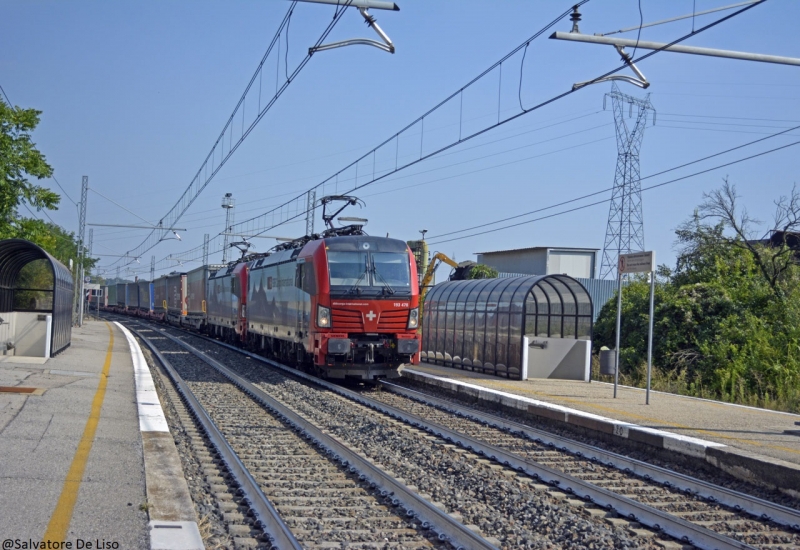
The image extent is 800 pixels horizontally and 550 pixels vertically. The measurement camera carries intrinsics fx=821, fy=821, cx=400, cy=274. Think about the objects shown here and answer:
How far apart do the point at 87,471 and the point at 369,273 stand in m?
10.6

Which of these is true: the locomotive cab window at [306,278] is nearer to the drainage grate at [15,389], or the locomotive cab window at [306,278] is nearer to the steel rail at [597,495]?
the steel rail at [597,495]

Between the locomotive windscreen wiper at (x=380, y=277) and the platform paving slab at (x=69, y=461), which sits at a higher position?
the locomotive windscreen wiper at (x=380, y=277)

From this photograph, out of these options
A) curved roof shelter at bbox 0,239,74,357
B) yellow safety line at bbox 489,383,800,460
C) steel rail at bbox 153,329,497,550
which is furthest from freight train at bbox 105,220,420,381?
curved roof shelter at bbox 0,239,74,357

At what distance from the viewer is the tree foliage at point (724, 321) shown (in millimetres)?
18688

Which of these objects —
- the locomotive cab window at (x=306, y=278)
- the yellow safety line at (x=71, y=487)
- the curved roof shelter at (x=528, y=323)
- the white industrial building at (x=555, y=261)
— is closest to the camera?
the yellow safety line at (x=71, y=487)

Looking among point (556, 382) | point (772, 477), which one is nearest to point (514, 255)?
point (556, 382)

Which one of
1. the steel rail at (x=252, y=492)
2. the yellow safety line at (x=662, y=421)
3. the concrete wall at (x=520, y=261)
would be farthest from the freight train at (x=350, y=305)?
the concrete wall at (x=520, y=261)

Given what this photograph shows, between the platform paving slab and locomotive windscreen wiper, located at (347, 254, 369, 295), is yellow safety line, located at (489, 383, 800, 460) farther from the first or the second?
the platform paving slab

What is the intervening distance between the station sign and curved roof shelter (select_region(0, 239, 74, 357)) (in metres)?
12.7

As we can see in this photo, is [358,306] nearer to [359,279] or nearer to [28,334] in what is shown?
[359,279]

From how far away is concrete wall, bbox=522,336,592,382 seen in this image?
731 inches

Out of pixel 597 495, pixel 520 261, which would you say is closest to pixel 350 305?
pixel 597 495

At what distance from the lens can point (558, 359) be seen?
61.7ft

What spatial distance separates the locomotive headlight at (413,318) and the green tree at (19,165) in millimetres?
12199
